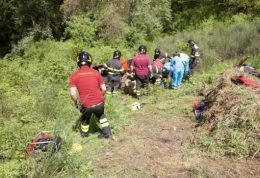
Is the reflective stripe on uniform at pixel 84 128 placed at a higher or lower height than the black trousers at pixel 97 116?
lower

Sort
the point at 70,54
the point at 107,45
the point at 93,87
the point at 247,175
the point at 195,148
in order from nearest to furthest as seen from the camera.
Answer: the point at 247,175 < the point at 195,148 < the point at 93,87 < the point at 70,54 < the point at 107,45

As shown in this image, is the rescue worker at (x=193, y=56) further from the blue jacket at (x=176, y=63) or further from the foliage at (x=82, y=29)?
the foliage at (x=82, y=29)

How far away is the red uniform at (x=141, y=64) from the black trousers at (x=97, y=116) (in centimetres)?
483

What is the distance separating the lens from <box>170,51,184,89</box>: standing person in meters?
13.8

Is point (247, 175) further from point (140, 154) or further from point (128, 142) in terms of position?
point (128, 142)

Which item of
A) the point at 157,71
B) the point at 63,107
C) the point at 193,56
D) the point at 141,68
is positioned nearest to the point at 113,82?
the point at 141,68

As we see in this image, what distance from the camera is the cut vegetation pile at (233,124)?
23.4 ft

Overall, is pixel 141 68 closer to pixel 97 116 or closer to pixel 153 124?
pixel 153 124

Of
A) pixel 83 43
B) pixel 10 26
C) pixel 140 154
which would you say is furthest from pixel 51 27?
pixel 140 154

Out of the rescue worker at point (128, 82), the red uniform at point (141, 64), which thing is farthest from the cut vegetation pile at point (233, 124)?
the rescue worker at point (128, 82)

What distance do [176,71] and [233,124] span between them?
626 cm

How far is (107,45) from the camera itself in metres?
23.6

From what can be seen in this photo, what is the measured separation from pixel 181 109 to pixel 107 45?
45.7ft

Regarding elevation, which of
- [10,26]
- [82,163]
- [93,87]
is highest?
[93,87]
